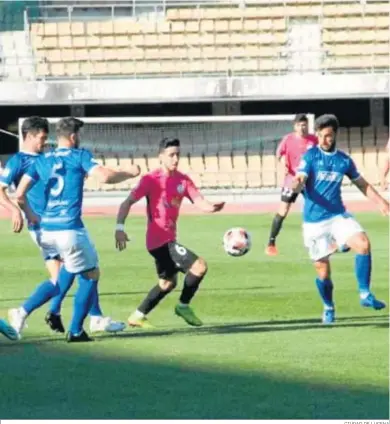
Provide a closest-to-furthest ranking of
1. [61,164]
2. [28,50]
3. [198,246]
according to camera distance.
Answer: [61,164] < [198,246] < [28,50]

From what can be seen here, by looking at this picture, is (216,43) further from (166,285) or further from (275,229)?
(166,285)

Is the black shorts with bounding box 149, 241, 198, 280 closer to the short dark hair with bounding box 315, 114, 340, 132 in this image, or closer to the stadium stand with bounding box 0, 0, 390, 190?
the short dark hair with bounding box 315, 114, 340, 132

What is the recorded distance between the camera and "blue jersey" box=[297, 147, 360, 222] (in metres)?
12.1

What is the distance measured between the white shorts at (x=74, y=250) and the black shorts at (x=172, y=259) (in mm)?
1102

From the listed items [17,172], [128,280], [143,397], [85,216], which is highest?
[17,172]

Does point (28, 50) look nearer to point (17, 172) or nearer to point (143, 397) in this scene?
point (17, 172)

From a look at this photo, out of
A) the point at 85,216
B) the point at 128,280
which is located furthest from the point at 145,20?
the point at 128,280

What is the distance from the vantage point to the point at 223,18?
36094mm

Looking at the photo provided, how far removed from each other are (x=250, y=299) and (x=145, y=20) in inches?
940

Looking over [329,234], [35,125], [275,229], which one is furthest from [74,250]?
[275,229]

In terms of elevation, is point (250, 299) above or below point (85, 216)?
above

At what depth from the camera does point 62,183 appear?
35.1 feet

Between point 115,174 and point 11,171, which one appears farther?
point 11,171

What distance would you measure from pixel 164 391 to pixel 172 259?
11.7 feet
